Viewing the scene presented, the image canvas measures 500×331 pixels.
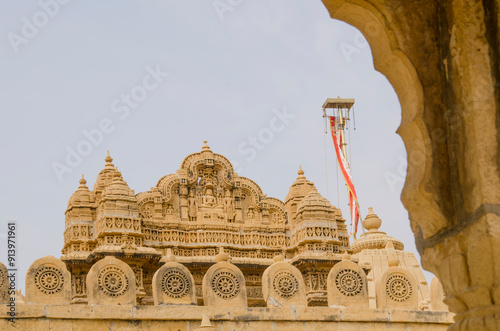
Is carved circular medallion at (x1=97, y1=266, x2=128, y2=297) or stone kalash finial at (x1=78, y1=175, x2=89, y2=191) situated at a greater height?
stone kalash finial at (x1=78, y1=175, x2=89, y2=191)

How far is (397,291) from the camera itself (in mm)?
13625

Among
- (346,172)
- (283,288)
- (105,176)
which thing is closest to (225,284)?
(283,288)

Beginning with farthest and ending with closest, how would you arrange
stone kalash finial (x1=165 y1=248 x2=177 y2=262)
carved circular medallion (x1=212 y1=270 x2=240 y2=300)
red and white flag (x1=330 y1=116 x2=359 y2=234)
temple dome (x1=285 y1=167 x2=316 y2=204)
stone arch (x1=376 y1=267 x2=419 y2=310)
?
red and white flag (x1=330 y1=116 x2=359 y2=234) → temple dome (x1=285 y1=167 x2=316 y2=204) → stone kalash finial (x1=165 y1=248 x2=177 y2=262) → stone arch (x1=376 y1=267 x2=419 y2=310) → carved circular medallion (x1=212 y1=270 x2=240 y2=300)

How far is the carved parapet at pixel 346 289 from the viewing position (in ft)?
43.5

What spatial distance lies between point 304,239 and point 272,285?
43.9 feet

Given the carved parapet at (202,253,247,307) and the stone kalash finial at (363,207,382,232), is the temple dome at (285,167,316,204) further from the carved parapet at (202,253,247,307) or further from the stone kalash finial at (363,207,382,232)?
the carved parapet at (202,253,247,307)

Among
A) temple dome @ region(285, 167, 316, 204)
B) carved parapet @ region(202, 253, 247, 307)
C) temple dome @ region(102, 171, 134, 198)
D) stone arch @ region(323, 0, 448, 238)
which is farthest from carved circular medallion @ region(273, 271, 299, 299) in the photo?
temple dome @ region(285, 167, 316, 204)

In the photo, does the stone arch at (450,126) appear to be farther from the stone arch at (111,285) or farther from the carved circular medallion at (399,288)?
the carved circular medallion at (399,288)

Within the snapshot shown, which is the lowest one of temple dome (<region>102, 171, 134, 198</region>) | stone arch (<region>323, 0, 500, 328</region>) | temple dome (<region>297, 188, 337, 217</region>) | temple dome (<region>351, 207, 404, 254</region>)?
stone arch (<region>323, 0, 500, 328</region>)

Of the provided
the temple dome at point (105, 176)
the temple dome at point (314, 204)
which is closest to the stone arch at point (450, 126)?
the temple dome at point (314, 204)

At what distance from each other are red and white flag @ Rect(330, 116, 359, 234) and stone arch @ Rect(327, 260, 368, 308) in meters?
22.2

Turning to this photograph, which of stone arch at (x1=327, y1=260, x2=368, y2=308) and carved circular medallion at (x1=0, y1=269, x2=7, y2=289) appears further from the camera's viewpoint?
stone arch at (x1=327, y1=260, x2=368, y2=308)

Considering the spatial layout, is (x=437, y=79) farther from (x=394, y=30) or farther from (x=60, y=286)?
(x=60, y=286)

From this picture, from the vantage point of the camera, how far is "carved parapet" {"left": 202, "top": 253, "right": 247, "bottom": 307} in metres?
12.2
